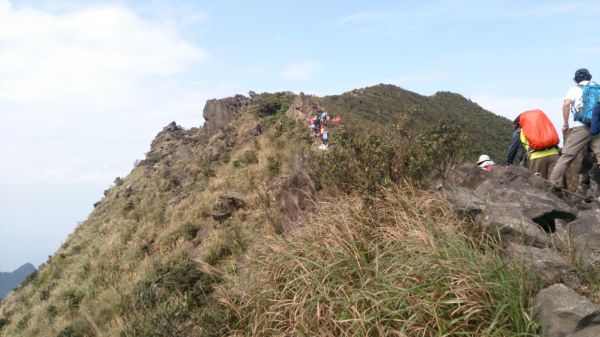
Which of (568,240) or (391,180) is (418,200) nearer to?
(391,180)

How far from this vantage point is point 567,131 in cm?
767

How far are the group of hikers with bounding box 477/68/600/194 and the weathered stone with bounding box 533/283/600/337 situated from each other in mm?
3664

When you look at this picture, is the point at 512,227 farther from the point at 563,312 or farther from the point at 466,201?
the point at 563,312

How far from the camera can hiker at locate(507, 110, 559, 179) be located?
26.4ft

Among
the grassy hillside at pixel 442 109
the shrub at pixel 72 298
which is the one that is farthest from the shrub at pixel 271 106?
the shrub at pixel 72 298

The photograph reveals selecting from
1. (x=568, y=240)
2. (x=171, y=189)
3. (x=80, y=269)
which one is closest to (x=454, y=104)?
(x=171, y=189)

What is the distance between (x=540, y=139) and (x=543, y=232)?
12.4 feet

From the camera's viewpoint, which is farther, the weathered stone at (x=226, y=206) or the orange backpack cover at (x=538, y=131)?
the weathered stone at (x=226, y=206)

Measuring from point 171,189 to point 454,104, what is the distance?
8312 centimetres

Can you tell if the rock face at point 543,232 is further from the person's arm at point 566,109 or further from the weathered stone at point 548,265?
the person's arm at point 566,109

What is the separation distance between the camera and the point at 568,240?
4.54 m

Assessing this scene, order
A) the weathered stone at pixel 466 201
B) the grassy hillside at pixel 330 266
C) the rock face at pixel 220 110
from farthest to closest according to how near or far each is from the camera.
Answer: the rock face at pixel 220 110 < the weathered stone at pixel 466 201 < the grassy hillside at pixel 330 266

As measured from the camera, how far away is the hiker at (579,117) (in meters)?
7.03

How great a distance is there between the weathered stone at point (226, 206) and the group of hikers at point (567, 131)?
622 centimetres
